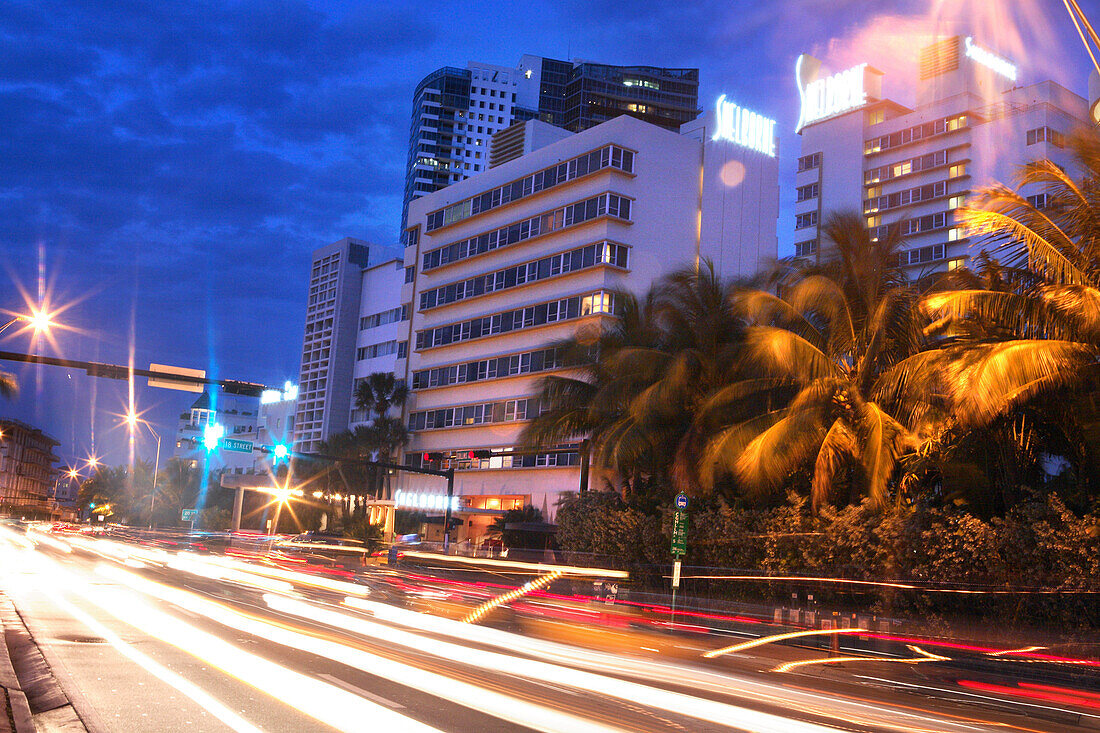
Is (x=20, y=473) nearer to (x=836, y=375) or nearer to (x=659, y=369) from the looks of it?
(x=659, y=369)

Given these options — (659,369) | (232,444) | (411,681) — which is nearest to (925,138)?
(659,369)

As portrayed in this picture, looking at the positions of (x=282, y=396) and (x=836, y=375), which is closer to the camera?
(x=836, y=375)

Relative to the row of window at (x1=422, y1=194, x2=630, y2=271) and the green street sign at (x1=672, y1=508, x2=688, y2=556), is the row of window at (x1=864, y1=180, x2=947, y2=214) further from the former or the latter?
the green street sign at (x1=672, y1=508, x2=688, y2=556)

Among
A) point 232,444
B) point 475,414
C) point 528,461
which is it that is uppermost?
point 475,414

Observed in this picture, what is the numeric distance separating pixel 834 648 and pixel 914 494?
31.6 ft

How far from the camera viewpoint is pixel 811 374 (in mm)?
29078

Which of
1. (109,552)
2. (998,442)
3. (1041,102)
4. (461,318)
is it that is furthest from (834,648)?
(1041,102)

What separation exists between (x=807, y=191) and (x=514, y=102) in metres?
76.7

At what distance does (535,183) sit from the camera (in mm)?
63844

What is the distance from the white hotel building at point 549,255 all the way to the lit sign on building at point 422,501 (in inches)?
23.1

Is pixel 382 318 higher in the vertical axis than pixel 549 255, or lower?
lower

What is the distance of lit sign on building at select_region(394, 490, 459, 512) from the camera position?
67.2m

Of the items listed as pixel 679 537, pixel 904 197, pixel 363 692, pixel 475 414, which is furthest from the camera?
pixel 904 197

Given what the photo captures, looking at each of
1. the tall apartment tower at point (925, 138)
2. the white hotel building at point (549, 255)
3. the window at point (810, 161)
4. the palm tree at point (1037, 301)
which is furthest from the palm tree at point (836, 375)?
the window at point (810, 161)
